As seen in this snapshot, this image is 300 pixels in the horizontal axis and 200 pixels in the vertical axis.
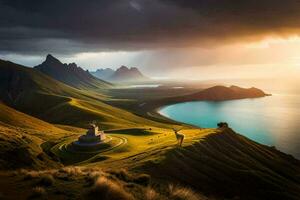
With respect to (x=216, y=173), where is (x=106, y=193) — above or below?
above

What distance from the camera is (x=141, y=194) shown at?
20719 millimetres

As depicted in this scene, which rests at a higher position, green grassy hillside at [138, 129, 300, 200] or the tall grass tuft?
the tall grass tuft

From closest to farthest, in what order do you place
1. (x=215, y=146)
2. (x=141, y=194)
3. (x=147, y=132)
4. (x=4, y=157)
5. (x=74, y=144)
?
(x=141, y=194), (x=4, y=157), (x=215, y=146), (x=74, y=144), (x=147, y=132)

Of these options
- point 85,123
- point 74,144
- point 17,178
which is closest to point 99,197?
point 17,178

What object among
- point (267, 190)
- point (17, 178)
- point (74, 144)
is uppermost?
point (17, 178)

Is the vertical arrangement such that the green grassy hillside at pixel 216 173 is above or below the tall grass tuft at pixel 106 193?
below

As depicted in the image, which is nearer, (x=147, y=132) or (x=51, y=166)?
(x=51, y=166)

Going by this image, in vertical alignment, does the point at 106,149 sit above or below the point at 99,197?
below

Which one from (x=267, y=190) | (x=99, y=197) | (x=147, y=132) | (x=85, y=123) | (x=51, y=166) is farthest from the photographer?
(x=85, y=123)

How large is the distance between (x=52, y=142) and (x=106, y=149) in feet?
70.4

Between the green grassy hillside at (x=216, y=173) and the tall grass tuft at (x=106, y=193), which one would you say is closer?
the tall grass tuft at (x=106, y=193)

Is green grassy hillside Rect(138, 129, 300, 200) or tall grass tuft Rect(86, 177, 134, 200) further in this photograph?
green grassy hillside Rect(138, 129, 300, 200)

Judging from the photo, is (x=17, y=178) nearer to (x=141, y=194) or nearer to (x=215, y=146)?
(x=141, y=194)

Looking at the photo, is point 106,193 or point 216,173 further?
point 216,173
